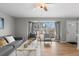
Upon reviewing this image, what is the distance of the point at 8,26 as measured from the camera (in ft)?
17.6

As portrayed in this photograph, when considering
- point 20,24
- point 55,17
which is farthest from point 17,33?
point 55,17

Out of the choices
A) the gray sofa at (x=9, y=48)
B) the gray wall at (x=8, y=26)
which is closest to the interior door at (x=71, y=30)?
the gray sofa at (x=9, y=48)

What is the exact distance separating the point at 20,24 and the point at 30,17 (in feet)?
1.72

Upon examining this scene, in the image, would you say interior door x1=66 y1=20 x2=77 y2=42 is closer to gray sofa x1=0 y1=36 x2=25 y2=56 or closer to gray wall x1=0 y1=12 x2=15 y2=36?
gray sofa x1=0 y1=36 x2=25 y2=56

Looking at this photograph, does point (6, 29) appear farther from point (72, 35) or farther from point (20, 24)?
point (72, 35)

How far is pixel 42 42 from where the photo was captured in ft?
17.7

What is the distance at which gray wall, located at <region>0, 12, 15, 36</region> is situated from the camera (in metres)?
5.04

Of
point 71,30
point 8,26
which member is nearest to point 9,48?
point 8,26

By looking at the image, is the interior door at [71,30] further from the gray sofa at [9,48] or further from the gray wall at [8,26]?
the gray wall at [8,26]

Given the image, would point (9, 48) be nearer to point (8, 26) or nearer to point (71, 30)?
point (8, 26)

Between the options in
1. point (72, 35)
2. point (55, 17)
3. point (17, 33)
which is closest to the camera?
point (55, 17)

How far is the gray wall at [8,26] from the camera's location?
5.04m

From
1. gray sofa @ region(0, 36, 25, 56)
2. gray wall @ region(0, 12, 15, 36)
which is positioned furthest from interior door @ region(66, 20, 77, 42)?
gray wall @ region(0, 12, 15, 36)

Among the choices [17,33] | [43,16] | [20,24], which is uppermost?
[43,16]
